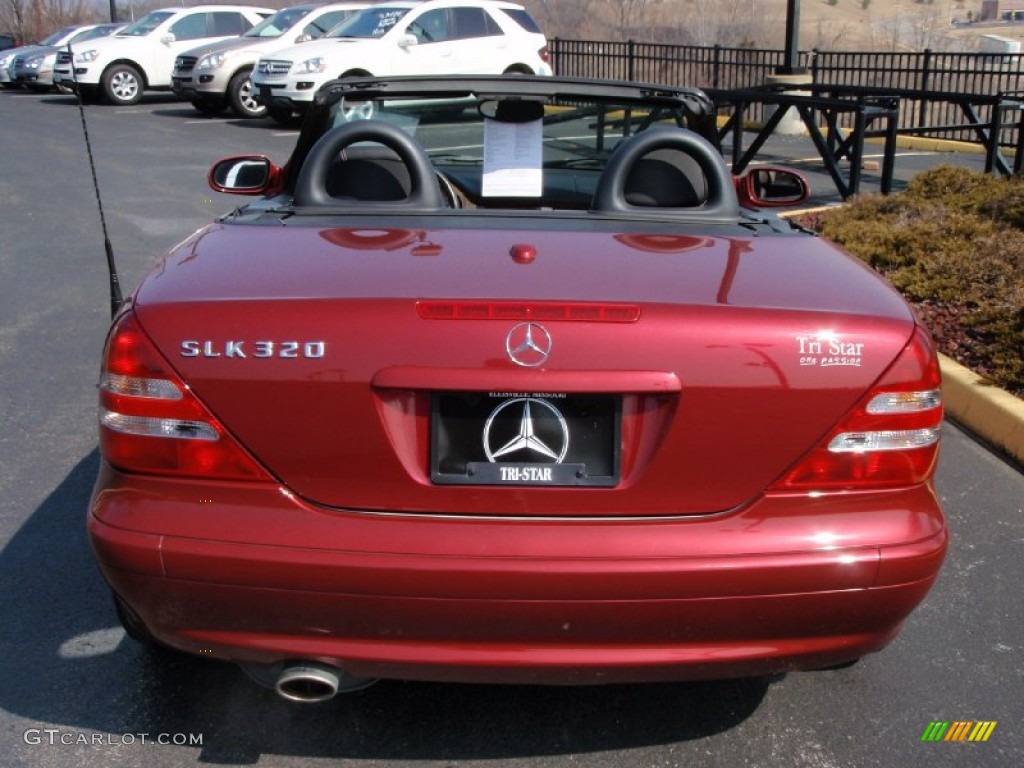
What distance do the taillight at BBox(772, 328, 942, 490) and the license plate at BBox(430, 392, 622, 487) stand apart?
0.41m

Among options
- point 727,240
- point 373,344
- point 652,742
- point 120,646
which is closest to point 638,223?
point 727,240

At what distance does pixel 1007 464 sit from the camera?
194 inches

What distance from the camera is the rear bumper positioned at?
7.67ft

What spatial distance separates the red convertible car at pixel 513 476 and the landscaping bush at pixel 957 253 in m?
3.32

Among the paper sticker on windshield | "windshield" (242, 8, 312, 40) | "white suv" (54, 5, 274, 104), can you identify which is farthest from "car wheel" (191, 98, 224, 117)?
the paper sticker on windshield

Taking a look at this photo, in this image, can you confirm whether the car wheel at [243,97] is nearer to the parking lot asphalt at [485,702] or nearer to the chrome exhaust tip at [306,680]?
the parking lot asphalt at [485,702]

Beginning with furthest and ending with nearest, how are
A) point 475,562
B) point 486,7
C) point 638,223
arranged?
1. point 486,7
2. point 638,223
3. point 475,562

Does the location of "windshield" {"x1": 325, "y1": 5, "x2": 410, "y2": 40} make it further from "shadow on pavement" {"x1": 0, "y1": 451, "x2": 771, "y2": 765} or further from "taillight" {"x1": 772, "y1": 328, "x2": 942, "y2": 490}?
"taillight" {"x1": 772, "y1": 328, "x2": 942, "y2": 490}

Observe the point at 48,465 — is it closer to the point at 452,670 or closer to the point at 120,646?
the point at 120,646

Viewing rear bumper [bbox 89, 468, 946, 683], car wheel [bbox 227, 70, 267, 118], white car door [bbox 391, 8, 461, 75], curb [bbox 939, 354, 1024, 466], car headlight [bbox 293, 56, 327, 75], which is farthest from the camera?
car wheel [bbox 227, 70, 267, 118]

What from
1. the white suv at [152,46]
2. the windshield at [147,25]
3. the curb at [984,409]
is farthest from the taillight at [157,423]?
the windshield at [147,25]

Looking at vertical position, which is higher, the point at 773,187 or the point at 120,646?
the point at 773,187

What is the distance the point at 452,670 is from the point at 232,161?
2.40 metres

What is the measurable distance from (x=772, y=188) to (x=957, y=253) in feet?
10.3
